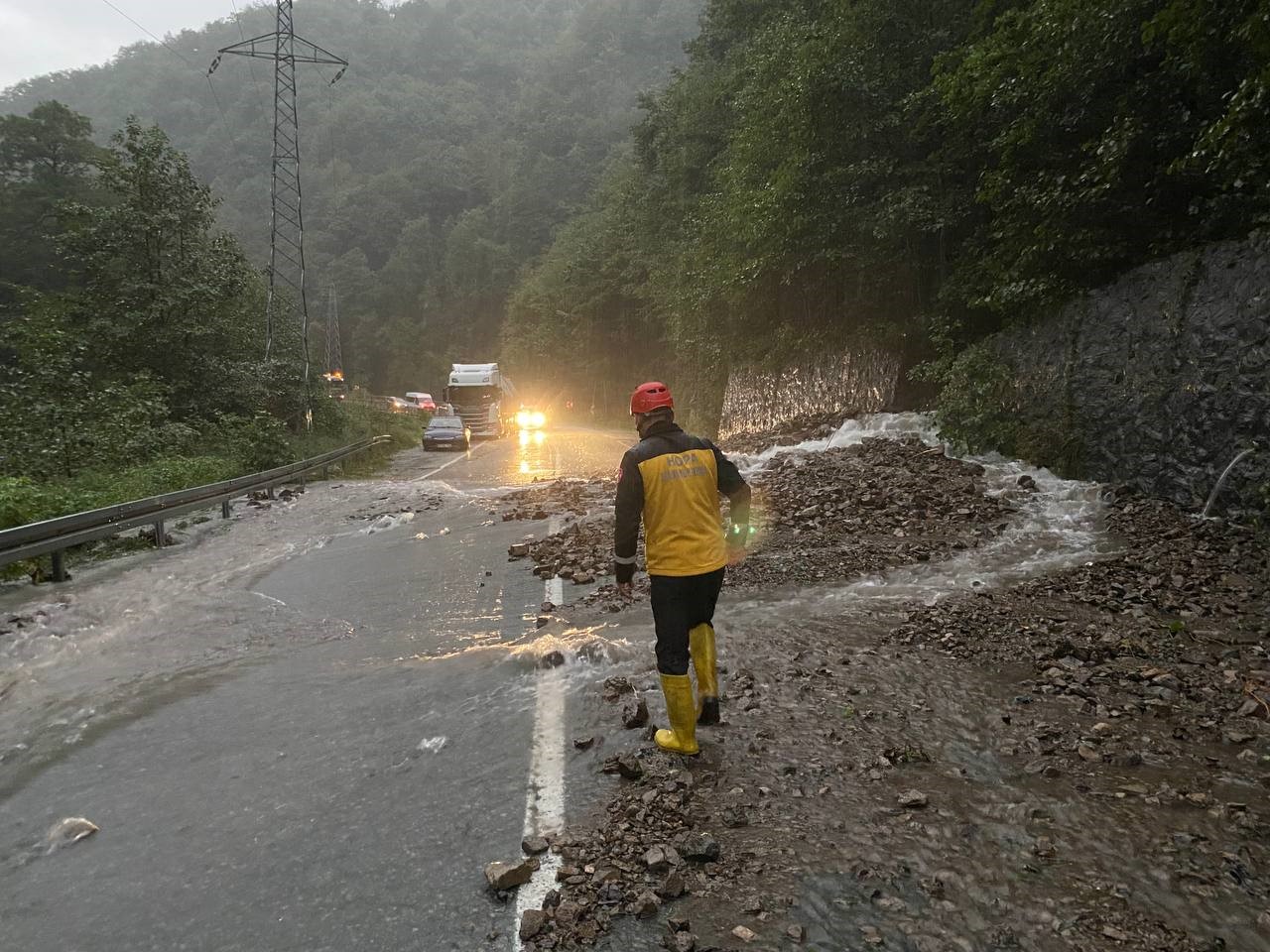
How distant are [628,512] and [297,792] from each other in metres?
2.41

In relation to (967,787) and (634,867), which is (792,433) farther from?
(634,867)

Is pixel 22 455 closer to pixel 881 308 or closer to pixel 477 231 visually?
pixel 881 308

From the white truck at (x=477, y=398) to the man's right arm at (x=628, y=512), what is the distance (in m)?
32.4

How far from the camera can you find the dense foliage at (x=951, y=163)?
9.52 m

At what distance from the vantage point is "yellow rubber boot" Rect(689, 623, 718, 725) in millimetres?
4551

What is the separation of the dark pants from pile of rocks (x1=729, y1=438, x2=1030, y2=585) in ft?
11.9

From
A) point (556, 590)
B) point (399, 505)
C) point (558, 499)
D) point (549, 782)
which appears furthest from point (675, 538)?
point (399, 505)

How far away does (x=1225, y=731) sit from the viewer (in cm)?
433

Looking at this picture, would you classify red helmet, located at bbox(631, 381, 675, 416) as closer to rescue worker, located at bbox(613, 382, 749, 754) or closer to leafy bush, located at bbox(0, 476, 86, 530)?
rescue worker, located at bbox(613, 382, 749, 754)

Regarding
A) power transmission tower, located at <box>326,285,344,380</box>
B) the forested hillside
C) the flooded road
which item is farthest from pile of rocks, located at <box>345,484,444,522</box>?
the forested hillside

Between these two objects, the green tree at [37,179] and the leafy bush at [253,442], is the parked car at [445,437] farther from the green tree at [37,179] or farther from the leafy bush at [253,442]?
the green tree at [37,179]

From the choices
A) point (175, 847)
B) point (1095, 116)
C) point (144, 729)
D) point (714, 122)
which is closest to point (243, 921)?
point (175, 847)

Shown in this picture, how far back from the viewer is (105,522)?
977 cm

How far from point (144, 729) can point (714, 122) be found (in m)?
28.9
